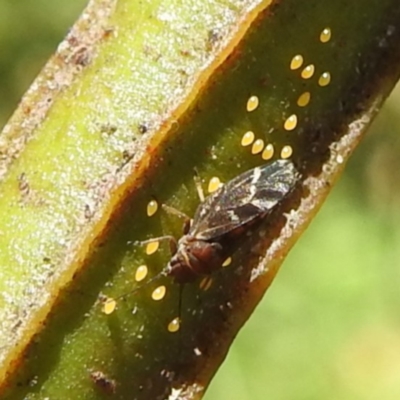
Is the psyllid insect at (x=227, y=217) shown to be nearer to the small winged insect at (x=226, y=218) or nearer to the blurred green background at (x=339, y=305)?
the small winged insect at (x=226, y=218)

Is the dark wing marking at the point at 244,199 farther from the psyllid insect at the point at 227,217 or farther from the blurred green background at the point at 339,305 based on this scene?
the blurred green background at the point at 339,305

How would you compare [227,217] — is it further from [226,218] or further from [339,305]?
[339,305]

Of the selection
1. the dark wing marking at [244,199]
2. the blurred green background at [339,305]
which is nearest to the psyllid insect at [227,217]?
the dark wing marking at [244,199]

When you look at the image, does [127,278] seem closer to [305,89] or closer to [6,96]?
[305,89]

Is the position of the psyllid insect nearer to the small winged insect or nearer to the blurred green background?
the small winged insect

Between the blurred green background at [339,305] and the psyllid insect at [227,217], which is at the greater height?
the blurred green background at [339,305]

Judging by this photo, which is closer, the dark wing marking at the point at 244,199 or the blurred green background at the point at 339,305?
the dark wing marking at the point at 244,199

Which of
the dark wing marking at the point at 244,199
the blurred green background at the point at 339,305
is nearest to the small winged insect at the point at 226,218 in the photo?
the dark wing marking at the point at 244,199

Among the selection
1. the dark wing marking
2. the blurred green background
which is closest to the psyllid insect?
the dark wing marking

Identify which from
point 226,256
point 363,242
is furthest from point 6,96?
point 226,256
